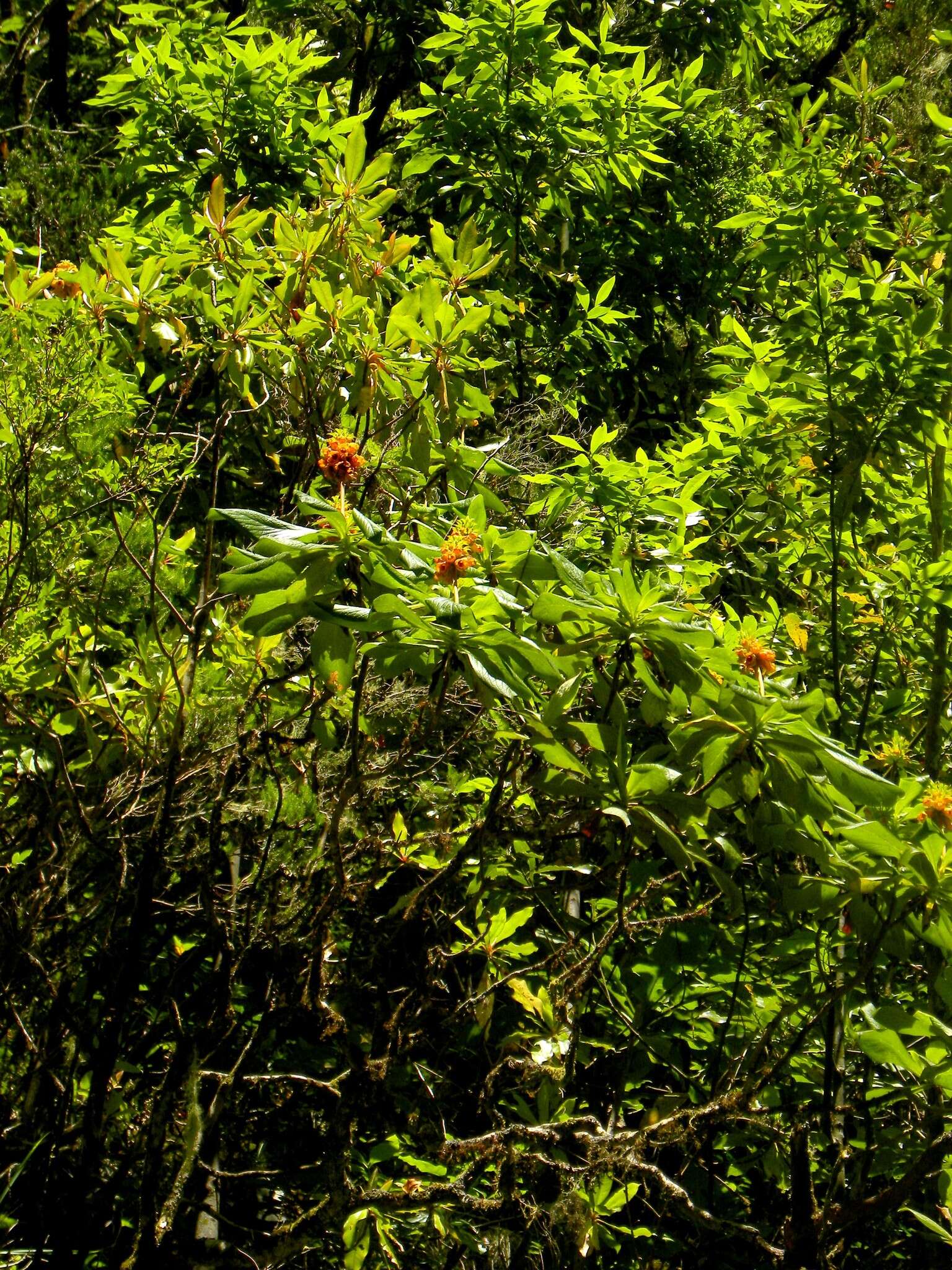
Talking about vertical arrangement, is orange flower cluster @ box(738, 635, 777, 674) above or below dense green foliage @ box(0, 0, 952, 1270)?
above

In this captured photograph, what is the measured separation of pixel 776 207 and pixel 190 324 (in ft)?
5.14

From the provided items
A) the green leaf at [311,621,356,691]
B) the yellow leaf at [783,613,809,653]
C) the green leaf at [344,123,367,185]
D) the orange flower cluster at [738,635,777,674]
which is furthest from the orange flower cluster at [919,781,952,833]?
the green leaf at [344,123,367,185]

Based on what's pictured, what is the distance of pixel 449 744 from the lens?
10.5 feet

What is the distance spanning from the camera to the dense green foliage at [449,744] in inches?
74.1

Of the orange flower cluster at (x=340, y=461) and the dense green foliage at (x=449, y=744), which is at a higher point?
the orange flower cluster at (x=340, y=461)

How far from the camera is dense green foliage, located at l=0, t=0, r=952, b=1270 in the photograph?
188cm

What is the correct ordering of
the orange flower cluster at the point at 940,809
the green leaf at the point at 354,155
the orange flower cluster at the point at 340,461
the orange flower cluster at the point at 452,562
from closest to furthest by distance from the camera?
the orange flower cluster at the point at 452,562
the orange flower cluster at the point at 940,809
the orange flower cluster at the point at 340,461
the green leaf at the point at 354,155

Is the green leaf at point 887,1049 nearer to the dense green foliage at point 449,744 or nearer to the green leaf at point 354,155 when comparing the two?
the dense green foliage at point 449,744

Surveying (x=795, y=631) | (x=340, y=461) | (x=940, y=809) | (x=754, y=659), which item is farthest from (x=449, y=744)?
(x=940, y=809)

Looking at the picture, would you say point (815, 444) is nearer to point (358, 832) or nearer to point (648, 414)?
point (358, 832)

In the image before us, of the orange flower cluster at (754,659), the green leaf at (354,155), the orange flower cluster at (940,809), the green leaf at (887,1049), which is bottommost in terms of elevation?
the green leaf at (887,1049)

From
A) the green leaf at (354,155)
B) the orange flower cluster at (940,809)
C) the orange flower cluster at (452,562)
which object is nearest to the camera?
the orange flower cluster at (452,562)

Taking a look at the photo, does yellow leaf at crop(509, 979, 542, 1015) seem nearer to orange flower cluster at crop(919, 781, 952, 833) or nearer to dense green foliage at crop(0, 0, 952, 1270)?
dense green foliage at crop(0, 0, 952, 1270)

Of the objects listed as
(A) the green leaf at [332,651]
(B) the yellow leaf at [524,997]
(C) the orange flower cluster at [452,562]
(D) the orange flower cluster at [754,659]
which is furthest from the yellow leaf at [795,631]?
(A) the green leaf at [332,651]
